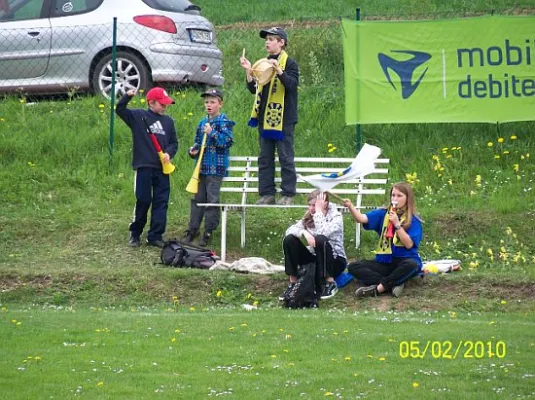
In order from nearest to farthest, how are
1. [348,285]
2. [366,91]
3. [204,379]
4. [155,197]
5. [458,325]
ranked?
[204,379] → [458,325] → [348,285] → [155,197] → [366,91]

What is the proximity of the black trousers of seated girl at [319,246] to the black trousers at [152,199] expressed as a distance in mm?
2108

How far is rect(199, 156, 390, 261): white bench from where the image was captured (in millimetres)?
15445

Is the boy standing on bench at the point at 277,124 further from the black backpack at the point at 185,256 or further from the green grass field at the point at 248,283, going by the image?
the black backpack at the point at 185,256

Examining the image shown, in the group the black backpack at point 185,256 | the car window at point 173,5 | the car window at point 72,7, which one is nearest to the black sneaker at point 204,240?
the black backpack at point 185,256

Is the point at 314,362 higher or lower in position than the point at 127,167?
lower

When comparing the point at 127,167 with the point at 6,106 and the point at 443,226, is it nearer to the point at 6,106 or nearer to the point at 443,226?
the point at 6,106

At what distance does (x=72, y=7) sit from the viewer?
19.3 metres

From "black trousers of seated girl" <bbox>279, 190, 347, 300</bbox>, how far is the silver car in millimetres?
5637

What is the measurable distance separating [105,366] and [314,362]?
5.11 feet

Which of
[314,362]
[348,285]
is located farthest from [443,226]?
[314,362]

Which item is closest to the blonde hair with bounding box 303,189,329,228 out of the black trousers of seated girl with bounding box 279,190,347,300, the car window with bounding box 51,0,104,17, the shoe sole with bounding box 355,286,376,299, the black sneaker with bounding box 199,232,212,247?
the black trousers of seated girl with bounding box 279,190,347,300

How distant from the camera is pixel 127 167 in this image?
59.5 feet

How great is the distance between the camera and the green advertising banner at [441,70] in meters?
17.3

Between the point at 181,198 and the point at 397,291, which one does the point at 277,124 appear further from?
the point at 397,291
